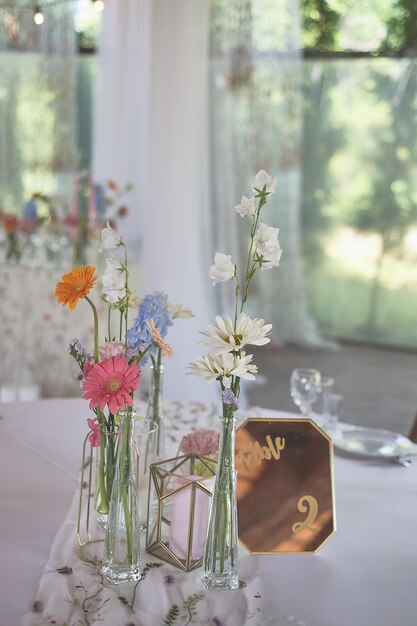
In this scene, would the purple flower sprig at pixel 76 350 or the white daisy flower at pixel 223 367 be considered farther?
the purple flower sprig at pixel 76 350

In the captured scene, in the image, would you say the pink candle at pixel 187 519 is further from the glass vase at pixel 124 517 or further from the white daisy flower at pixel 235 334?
the white daisy flower at pixel 235 334

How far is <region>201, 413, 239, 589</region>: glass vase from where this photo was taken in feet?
3.85

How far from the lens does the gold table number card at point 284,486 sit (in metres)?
1.31

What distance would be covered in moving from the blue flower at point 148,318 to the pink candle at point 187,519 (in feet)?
0.74

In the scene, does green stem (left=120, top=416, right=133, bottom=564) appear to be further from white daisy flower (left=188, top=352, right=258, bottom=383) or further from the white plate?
the white plate

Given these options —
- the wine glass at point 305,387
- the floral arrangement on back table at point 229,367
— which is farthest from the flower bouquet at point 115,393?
the wine glass at point 305,387

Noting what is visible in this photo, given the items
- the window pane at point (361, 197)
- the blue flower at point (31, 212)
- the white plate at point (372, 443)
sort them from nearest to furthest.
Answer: the white plate at point (372, 443), the blue flower at point (31, 212), the window pane at point (361, 197)

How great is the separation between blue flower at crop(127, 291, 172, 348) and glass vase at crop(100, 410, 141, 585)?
0.11 m

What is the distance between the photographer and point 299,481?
134 cm

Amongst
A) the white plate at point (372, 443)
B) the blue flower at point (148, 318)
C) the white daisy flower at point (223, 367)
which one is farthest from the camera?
the white plate at point (372, 443)

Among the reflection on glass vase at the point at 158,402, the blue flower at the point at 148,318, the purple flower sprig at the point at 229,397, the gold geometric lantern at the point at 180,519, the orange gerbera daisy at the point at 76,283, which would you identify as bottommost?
the gold geometric lantern at the point at 180,519

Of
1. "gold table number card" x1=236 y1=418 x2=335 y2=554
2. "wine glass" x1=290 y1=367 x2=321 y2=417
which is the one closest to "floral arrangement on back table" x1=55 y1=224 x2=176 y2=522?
"gold table number card" x1=236 y1=418 x2=335 y2=554

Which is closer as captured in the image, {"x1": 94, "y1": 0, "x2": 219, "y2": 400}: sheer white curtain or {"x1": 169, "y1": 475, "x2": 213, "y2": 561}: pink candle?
{"x1": 169, "y1": 475, "x2": 213, "y2": 561}: pink candle

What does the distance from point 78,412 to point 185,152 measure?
261 cm
